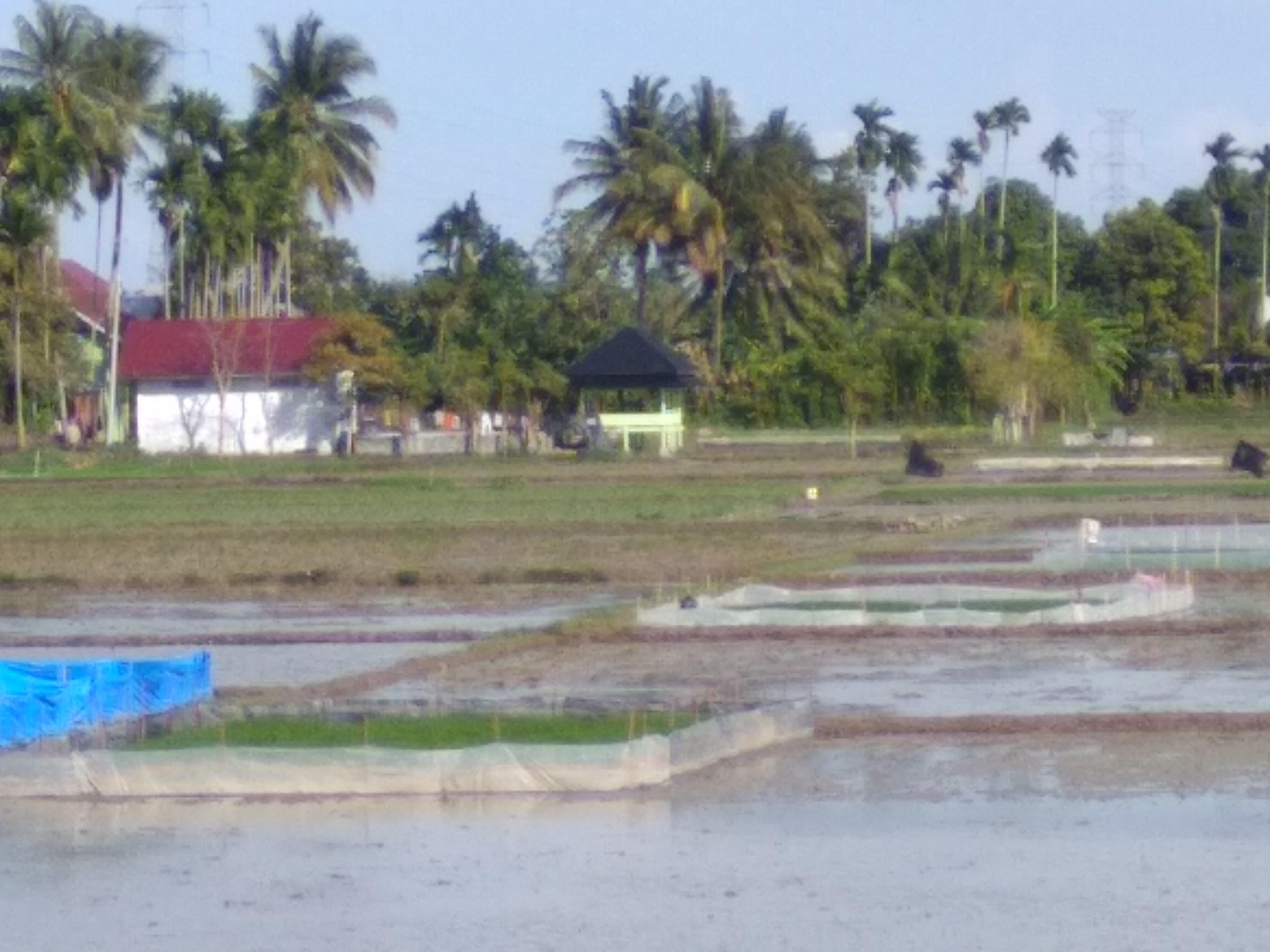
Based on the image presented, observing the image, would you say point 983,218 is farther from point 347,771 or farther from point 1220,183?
point 347,771

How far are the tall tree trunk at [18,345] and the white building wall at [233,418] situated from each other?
11.5 feet

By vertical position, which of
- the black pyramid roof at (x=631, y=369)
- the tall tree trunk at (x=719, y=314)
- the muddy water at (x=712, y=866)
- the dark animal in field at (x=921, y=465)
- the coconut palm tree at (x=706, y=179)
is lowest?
the muddy water at (x=712, y=866)

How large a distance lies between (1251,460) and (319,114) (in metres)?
33.0

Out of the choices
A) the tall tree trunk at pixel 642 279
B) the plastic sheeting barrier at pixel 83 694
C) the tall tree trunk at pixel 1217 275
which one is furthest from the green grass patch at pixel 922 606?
the tall tree trunk at pixel 1217 275

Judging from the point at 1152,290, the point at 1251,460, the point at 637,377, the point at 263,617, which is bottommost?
the point at 263,617

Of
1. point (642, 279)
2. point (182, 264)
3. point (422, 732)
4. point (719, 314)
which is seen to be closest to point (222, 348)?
point (182, 264)

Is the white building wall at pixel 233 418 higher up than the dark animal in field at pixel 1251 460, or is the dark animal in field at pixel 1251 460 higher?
the white building wall at pixel 233 418

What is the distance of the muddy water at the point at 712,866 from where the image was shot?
974 centimetres

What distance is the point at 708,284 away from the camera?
67750 millimetres

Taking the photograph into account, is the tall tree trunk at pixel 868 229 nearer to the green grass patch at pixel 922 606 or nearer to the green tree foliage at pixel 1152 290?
the green tree foliage at pixel 1152 290

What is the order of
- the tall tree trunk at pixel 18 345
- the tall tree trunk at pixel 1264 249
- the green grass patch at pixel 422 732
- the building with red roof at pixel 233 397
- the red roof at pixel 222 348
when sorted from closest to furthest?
the green grass patch at pixel 422 732 < the tall tree trunk at pixel 18 345 < the red roof at pixel 222 348 < the building with red roof at pixel 233 397 < the tall tree trunk at pixel 1264 249

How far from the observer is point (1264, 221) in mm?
87500

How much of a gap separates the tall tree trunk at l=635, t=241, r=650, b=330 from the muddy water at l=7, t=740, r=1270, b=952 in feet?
165

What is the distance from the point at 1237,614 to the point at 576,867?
1177 cm
